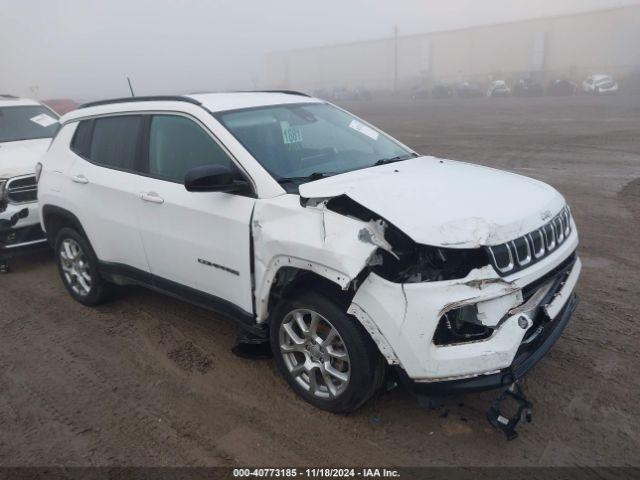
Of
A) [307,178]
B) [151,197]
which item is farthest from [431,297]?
[151,197]

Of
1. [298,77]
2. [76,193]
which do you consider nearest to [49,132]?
[76,193]

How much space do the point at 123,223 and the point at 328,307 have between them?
2.08 meters

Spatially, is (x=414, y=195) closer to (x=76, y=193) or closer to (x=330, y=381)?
(x=330, y=381)

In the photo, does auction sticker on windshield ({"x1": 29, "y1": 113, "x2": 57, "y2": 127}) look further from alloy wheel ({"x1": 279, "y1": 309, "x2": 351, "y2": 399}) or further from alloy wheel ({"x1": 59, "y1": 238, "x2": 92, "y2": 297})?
alloy wheel ({"x1": 279, "y1": 309, "x2": 351, "y2": 399})

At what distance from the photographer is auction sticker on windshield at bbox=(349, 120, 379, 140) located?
4160 millimetres

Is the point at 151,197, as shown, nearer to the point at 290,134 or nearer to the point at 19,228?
the point at 290,134

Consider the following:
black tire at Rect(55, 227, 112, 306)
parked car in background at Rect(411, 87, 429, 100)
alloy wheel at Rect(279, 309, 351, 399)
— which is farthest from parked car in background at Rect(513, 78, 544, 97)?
alloy wheel at Rect(279, 309, 351, 399)

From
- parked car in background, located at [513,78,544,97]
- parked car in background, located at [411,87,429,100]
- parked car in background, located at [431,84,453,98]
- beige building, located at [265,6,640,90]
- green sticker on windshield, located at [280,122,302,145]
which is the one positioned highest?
green sticker on windshield, located at [280,122,302,145]

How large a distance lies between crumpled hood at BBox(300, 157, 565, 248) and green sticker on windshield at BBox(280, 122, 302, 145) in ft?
1.94

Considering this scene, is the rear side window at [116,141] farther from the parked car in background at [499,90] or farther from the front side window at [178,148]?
the parked car in background at [499,90]

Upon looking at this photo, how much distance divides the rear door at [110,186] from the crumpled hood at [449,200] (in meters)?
1.73

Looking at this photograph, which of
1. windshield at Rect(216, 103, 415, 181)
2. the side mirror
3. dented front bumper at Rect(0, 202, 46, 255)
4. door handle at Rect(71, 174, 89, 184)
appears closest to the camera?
the side mirror

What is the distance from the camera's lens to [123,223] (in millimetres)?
4008

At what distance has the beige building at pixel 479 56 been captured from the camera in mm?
49000
